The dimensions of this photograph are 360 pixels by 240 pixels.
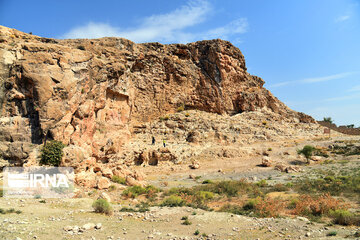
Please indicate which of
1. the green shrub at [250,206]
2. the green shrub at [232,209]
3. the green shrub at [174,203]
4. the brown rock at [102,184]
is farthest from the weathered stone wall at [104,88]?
the green shrub at [250,206]

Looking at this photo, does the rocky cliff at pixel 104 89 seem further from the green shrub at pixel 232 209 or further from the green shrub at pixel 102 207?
the green shrub at pixel 232 209

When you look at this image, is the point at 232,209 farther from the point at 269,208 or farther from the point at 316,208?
the point at 316,208

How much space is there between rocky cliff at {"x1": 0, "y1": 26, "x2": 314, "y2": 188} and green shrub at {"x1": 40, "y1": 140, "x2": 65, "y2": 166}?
0.76 metres

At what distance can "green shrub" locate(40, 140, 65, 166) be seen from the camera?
14133 mm

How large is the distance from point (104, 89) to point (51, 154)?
367 inches

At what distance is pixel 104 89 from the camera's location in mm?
22172

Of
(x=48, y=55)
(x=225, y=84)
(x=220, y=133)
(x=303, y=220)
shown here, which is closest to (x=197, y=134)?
(x=220, y=133)

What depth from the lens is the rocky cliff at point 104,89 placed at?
1664cm

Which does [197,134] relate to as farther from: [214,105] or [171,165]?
[214,105]

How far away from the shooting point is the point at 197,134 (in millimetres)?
28953

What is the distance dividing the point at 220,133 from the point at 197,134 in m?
3.22

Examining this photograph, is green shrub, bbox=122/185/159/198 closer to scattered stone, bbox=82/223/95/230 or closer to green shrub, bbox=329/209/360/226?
scattered stone, bbox=82/223/95/230

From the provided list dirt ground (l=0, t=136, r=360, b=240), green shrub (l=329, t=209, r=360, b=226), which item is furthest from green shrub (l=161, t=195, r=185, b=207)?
green shrub (l=329, t=209, r=360, b=226)

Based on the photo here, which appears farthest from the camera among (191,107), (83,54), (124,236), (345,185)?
(191,107)
